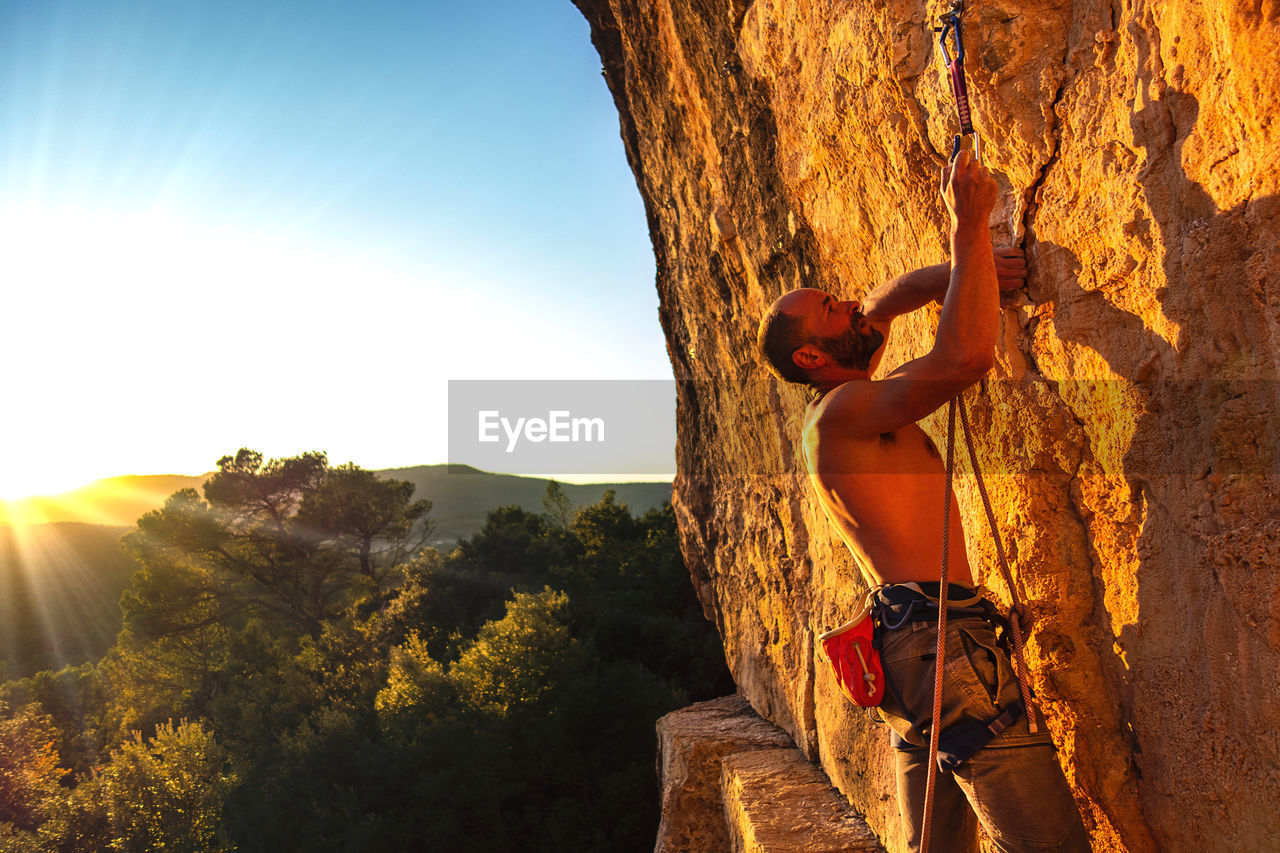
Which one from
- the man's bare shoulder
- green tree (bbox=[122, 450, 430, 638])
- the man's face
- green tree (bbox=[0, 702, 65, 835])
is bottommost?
green tree (bbox=[0, 702, 65, 835])

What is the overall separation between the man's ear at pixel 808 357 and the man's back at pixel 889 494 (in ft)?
0.37

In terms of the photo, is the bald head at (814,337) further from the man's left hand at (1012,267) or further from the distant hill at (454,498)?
the distant hill at (454,498)

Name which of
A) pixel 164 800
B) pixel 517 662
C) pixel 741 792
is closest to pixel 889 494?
pixel 741 792

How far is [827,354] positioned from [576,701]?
16.1 metres

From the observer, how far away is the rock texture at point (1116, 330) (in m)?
1.49

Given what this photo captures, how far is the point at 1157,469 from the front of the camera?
5.61 ft

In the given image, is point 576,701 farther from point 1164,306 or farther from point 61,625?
point 61,625

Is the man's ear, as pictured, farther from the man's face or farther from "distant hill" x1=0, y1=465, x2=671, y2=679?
"distant hill" x1=0, y1=465, x2=671, y2=679

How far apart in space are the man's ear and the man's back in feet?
0.37

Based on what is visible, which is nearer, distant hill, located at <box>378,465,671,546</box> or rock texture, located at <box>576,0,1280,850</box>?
rock texture, located at <box>576,0,1280,850</box>

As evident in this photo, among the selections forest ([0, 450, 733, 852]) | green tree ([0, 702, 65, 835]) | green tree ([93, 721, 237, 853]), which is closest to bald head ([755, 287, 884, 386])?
forest ([0, 450, 733, 852])

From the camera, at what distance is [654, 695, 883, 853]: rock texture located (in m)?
3.10

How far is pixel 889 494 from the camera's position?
1.90 m

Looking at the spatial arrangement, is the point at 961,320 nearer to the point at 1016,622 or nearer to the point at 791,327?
the point at 791,327
